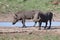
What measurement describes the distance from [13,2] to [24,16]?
7448 mm

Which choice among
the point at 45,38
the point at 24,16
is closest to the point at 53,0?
the point at 24,16

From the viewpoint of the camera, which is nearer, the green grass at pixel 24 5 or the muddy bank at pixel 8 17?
the muddy bank at pixel 8 17

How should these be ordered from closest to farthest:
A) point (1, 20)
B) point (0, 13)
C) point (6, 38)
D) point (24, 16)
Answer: point (6, 38) → point (24, 16) → point (1, 20) → point (0, 13)

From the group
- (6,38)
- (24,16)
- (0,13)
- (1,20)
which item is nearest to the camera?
(6,38)

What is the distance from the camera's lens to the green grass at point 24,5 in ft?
82.3

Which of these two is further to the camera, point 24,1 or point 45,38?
point 24,1

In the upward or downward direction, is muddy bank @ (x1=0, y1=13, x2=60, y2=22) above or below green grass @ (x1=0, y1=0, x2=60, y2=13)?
below

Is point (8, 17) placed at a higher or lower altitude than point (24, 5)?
lower

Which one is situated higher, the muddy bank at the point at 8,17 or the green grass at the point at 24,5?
the green grass at the point at 24,5

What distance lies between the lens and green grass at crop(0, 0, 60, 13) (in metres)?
25.1

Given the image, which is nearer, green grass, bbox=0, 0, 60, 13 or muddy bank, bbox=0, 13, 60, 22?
muddy bank, bbox=0, 13, 60, 22

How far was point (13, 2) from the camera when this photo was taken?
2627 cm

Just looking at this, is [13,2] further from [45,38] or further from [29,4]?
[45,38]

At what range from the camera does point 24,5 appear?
1014 inches
